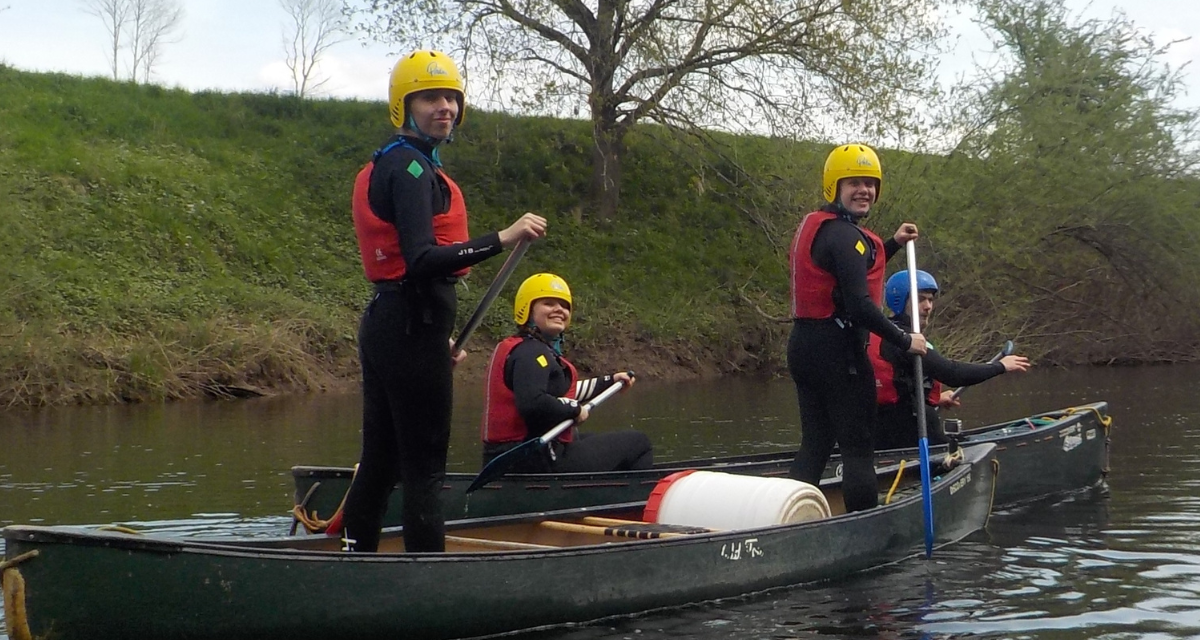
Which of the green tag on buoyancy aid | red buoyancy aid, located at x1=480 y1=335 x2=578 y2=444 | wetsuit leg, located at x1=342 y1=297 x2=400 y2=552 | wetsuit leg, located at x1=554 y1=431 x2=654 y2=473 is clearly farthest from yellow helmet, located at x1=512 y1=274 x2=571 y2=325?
the green tag on buoyancy aid

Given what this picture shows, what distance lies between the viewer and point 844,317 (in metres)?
6.71

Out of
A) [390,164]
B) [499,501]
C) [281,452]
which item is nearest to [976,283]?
[281,452]

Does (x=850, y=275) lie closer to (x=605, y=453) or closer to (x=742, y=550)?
(x=742, y=550)

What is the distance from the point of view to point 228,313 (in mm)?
19734

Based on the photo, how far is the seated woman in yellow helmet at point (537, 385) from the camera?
7180 mm

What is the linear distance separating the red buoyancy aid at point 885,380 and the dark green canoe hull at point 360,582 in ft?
7.33

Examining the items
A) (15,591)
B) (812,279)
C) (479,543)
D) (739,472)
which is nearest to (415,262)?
(15,591)

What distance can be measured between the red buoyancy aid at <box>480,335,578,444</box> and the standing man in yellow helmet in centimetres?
143

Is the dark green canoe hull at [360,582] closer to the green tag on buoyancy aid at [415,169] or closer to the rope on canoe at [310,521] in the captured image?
the rope on canoe at [310,521]

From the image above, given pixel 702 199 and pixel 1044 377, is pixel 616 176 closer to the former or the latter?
pixel 702 199

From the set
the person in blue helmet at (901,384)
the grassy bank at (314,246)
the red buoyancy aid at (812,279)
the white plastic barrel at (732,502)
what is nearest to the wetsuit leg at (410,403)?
the white plastic barrel at (732,502)

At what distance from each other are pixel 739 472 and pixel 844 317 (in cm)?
231

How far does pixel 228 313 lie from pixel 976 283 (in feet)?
39.0

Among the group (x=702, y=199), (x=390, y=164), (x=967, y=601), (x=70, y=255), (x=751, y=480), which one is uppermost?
(x=702, y=199)
